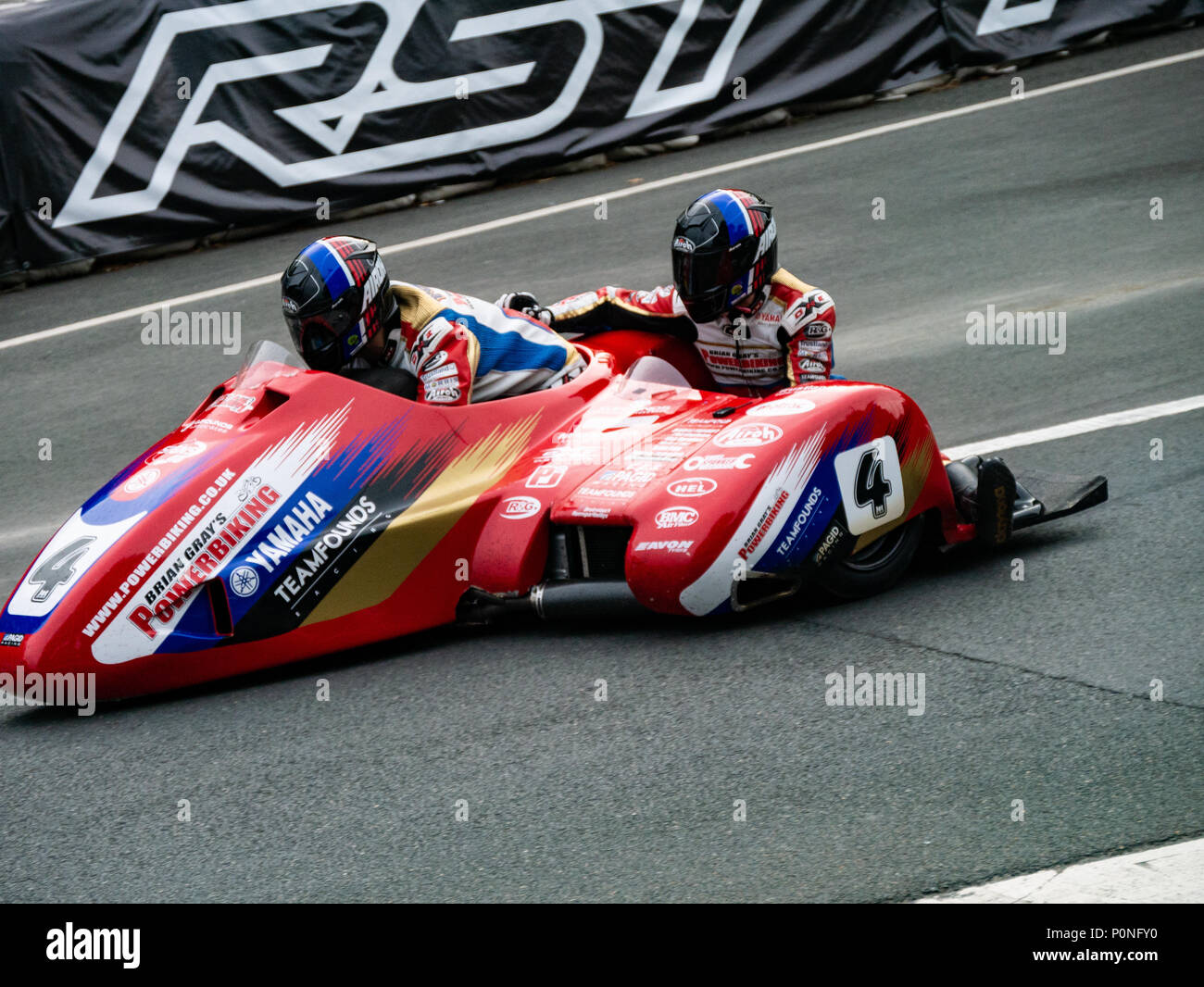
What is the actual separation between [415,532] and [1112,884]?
2650mm

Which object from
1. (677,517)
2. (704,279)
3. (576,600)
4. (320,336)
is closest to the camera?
(677,517)

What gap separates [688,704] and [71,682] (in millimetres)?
1900

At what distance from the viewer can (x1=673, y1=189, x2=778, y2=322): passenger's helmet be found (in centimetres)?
635

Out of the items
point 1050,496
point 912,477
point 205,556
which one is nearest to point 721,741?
point 912,477

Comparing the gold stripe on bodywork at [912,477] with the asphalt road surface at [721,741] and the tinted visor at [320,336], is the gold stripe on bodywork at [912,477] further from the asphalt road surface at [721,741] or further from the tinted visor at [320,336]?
the tinted visor at [320,336]

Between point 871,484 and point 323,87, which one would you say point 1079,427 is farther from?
point 323,87

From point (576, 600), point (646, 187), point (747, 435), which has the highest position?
point (646, 187)

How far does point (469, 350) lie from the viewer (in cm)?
599

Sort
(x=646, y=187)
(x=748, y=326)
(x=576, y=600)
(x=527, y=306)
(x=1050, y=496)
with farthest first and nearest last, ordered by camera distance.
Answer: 1. (x=646, y=187)
2. (x=527, y=306)
3. (x=748, y=326)
4. (x=1050, y=496)
5. (x=576, y=600)

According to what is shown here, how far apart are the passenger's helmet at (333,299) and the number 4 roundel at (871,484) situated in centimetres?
177

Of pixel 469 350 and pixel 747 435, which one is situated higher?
pixel 469 350

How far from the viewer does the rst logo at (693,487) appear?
5414 mm
